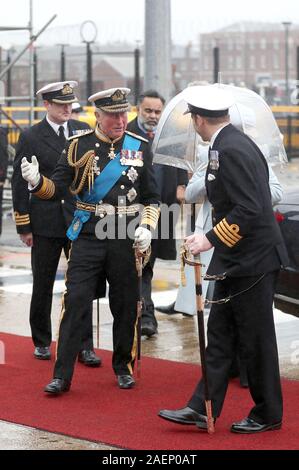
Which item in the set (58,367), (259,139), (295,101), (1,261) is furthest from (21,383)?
(295,101)

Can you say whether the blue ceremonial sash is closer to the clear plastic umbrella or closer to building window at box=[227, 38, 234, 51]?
the clear plastic umbrella

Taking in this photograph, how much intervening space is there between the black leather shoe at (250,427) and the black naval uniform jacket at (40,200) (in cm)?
236

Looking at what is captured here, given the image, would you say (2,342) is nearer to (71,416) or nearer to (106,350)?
(106,350)

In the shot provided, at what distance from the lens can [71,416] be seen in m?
7.00

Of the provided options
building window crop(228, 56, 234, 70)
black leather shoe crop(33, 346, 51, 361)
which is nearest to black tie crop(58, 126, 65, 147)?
black leather shoe crop(33, 346, 51, 361)

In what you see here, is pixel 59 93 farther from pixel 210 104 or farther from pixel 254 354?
pixel 254 354

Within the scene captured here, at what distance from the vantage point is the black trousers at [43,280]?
339 inches

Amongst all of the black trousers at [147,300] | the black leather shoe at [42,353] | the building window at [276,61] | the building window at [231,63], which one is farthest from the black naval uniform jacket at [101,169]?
the building window at [276,61]

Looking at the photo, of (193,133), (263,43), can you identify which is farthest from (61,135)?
(263,43)

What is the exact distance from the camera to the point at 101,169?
771 cm

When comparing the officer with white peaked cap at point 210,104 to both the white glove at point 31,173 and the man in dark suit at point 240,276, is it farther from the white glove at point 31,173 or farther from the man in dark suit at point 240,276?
the white glove at point 31,173

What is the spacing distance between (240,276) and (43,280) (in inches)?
92.9

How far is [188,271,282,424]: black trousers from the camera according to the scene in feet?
21.6
